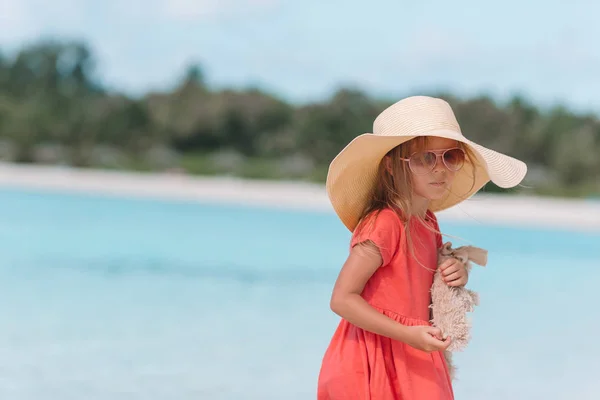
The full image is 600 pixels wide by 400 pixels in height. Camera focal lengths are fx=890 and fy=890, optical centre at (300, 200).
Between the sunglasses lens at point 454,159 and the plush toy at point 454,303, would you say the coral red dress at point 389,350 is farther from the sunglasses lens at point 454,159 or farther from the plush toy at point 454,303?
the sunglasses lens at point 454,159

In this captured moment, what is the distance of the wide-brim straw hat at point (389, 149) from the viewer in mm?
1800

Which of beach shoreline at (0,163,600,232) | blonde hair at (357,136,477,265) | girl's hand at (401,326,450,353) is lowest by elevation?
girl's hand at (401,326,450,353)

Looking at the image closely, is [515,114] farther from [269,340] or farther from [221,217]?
[269,340]

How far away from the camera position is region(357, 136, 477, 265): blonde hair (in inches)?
72.7

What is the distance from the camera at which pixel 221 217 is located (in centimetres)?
1390

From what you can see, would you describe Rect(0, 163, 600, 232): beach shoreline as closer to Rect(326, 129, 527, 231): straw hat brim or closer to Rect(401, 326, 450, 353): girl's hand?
Rect(326, 129, 527, 231): straw hat brim

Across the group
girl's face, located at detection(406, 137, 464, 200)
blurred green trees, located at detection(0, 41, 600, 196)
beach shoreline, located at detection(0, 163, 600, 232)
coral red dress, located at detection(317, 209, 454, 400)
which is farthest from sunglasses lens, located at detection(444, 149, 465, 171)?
blurred green trees, located at detection(0, 41, 600, 196)

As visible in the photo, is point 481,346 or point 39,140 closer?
point 481,346

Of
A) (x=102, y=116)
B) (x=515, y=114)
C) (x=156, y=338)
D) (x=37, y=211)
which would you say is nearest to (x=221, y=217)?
(x=37, y=211)

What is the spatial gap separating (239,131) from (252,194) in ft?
27.5

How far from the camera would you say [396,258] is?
71.6 inches

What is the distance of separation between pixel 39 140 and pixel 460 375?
21.8 m

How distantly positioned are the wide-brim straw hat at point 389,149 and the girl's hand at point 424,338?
0.32 metres

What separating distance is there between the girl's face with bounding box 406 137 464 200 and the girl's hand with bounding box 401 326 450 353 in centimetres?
29
